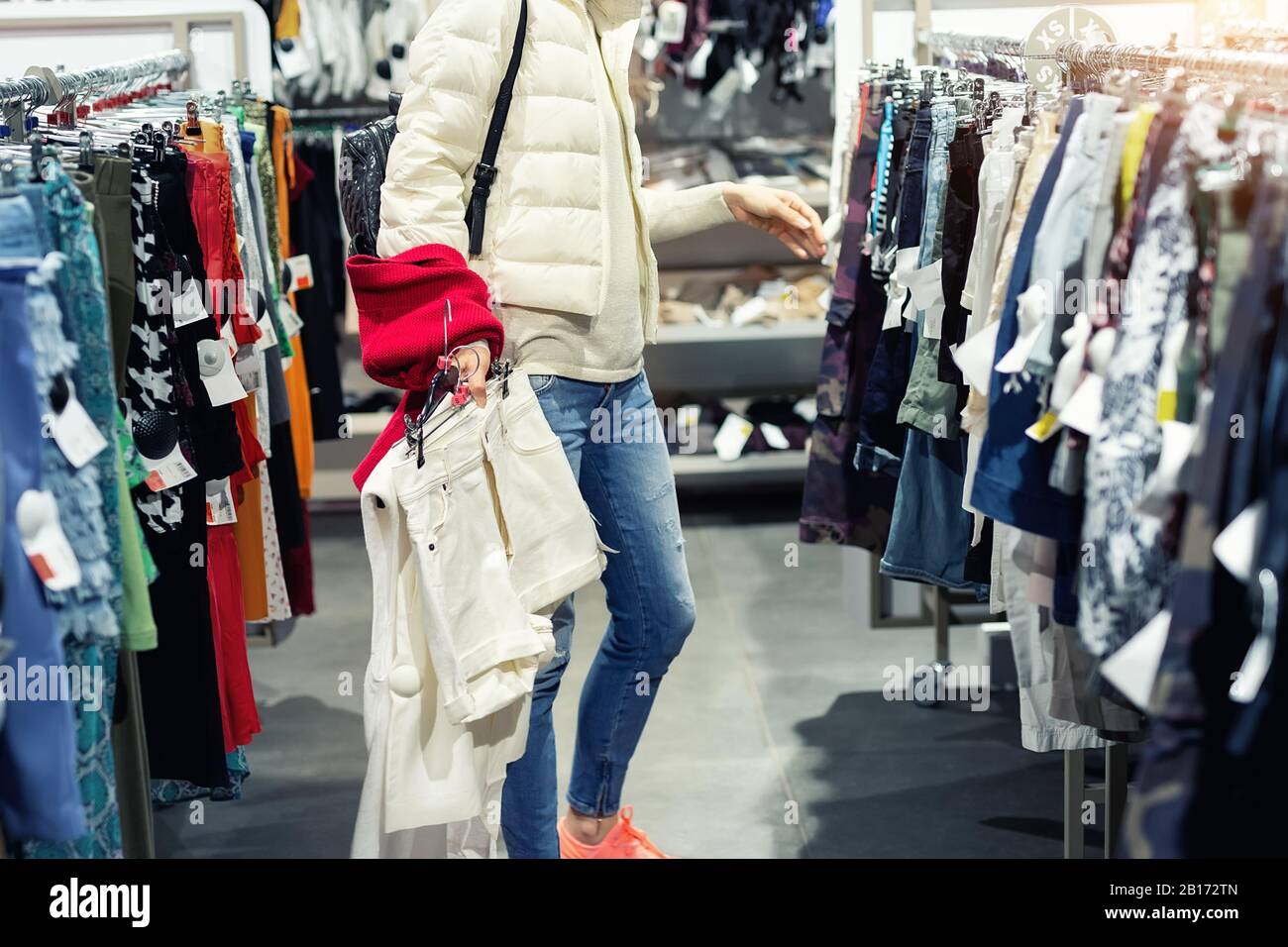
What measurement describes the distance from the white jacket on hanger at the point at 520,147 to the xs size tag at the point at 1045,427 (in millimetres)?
721

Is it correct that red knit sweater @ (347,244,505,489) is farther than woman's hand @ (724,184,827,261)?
No

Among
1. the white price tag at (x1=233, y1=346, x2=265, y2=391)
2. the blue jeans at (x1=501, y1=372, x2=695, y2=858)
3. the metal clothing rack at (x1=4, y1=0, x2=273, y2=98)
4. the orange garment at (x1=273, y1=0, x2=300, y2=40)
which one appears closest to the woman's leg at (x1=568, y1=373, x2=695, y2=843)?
the blue jeans at (x1=501, y1=372, x2=695, y2=858)

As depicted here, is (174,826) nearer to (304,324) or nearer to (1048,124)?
(304,324)

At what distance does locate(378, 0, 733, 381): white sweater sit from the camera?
6.99ft

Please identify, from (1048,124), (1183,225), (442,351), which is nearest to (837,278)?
(1048,124)

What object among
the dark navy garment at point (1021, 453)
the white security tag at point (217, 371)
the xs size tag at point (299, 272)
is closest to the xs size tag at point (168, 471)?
the white security tag at point (217, 371)

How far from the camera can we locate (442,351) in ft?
6.78

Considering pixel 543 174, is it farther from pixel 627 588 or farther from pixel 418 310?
pixel 627 588

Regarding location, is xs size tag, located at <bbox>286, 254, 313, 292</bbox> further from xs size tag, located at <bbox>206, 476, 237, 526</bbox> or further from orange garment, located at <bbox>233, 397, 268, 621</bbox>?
xs size tag, located at <bbox>206, 476, 237, 526</bbox>

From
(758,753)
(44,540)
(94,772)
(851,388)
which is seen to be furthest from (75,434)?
(758,753)

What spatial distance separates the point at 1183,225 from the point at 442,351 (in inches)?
38.8

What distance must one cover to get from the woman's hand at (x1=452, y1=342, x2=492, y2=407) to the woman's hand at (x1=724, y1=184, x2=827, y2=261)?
63 cm

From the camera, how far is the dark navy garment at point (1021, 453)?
190 cm
